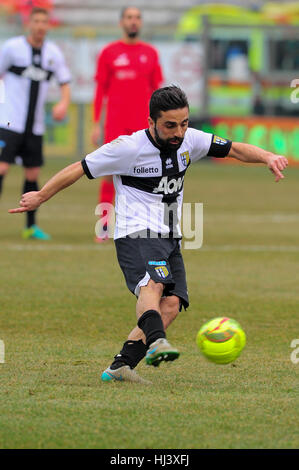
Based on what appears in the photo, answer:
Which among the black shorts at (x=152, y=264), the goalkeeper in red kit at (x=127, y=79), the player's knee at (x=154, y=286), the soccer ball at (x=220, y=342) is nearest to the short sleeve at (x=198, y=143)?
the black shorts at (x=152, y=264)

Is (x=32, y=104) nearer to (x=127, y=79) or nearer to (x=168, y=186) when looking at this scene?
(x=127, y=79)

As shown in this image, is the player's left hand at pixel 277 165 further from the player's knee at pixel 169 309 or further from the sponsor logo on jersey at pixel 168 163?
the player's knee at pixel 169 309

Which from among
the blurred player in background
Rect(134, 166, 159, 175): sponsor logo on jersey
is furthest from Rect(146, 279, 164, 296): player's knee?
the blurred player in background

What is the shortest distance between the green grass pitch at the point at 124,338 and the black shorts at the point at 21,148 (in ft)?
3.06

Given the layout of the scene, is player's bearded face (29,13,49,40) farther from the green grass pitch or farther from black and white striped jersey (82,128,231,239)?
black and white striped jersey (82,128,231,239)

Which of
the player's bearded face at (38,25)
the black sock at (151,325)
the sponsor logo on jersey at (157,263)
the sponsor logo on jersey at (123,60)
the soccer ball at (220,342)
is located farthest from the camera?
the sponsor logo on jersey at (123,60)

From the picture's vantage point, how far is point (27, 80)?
12180mm

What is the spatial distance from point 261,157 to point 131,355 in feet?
4.43

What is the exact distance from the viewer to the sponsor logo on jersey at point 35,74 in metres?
12.1

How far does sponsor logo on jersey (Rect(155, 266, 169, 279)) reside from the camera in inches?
225

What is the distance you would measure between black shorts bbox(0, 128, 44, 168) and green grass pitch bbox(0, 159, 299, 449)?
0.93 meters

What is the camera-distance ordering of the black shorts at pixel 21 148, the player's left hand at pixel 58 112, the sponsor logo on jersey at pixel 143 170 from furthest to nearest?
the black shorts at pixel 21 148 < the player's left hand at pixel 58 112 < the sponsor logo on jersey at pixel 143 170

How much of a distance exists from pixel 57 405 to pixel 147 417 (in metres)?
0.50
